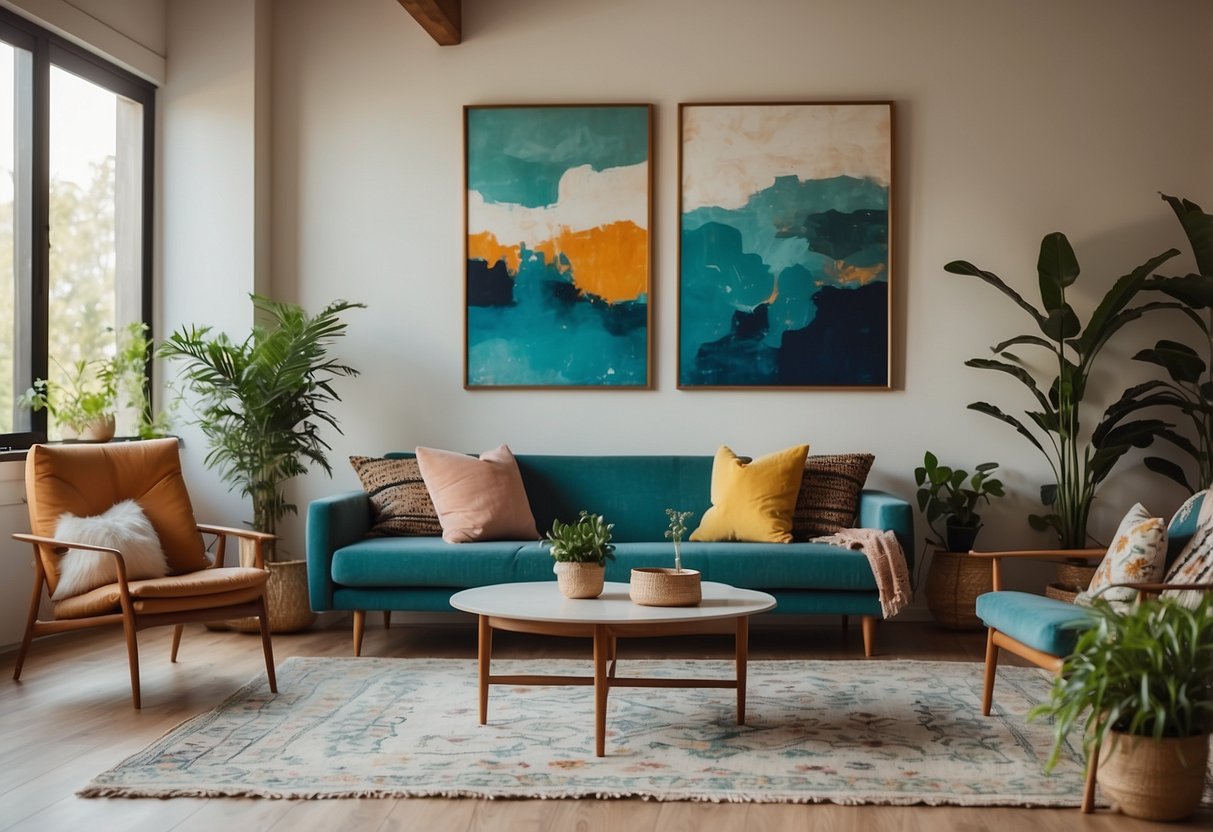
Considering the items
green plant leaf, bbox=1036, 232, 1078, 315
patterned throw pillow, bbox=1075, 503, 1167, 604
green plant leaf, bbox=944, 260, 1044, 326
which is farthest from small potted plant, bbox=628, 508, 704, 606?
green plant leaf, bbox=1036, 232, 1078, 315

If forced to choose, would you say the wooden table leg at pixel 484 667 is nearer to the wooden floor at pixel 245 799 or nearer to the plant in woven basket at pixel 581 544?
the plant in woven basket at pixel 581 544

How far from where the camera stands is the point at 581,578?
3631 mm

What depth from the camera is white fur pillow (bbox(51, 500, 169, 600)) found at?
12.7 ft

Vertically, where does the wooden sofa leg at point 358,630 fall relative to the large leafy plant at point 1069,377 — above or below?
A: below

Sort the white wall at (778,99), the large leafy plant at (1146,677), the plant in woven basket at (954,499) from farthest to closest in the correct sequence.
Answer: the white wall at (778,99) → the plant in woven basket at (954,499) → the large leafy plant at (1146,677)

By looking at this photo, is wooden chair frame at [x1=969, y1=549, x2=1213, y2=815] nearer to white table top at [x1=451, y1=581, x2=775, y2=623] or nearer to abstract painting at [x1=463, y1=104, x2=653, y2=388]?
white table top at [x1=451, y1=581, x2=775, y2=623]

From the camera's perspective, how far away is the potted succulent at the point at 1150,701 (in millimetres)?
2680

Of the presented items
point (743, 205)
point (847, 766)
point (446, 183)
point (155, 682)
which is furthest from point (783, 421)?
point (155, 682)

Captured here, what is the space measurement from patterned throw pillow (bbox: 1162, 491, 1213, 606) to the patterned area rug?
58 centimetres

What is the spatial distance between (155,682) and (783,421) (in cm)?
310

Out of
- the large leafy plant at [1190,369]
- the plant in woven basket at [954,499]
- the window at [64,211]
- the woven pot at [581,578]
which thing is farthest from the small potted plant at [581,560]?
the large leafy plant at [1190,369]

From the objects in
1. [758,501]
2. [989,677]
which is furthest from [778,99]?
[989,677]

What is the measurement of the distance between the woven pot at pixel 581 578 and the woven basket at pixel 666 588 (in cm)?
16

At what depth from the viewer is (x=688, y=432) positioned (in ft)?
18.5
